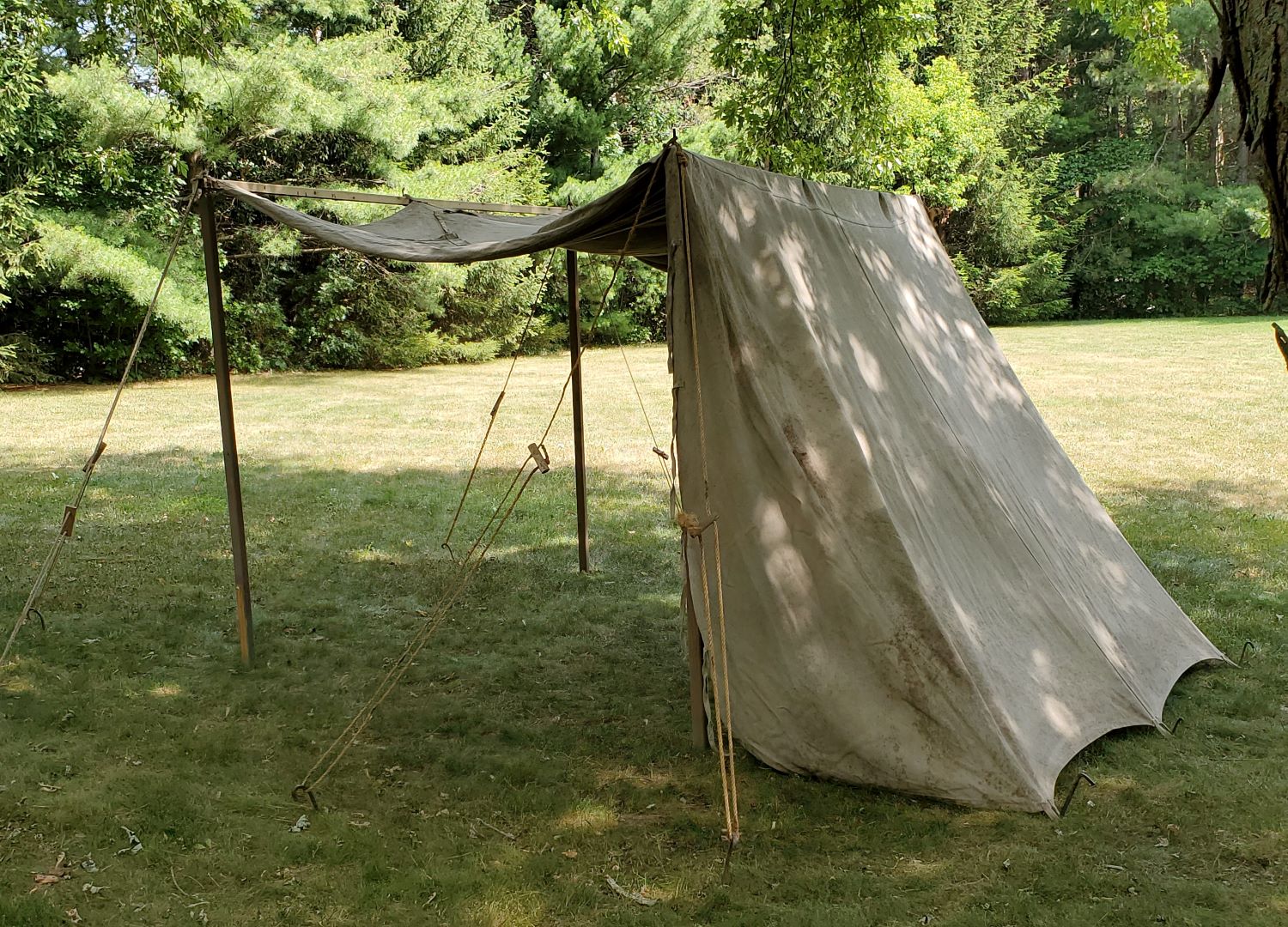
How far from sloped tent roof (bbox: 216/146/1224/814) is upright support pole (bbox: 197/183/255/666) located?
38.4 inches

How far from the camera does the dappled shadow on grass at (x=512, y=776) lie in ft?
9.69

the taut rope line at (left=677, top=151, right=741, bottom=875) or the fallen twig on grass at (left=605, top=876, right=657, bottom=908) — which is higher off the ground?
the taut rope line at (left=677, top=151, right=741, bottom=875)

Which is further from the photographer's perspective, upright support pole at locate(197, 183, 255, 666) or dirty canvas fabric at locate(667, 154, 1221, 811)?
upright support pole at locate(197, 183, 255, 666)

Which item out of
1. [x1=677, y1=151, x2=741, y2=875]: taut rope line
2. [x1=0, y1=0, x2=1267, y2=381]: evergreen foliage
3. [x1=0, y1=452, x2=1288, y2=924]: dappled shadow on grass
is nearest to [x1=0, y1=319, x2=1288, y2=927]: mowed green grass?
[x1=0, y1=452, x2=1288, y2=924]: dappled shadow on grass

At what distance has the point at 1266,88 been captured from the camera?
1705mm

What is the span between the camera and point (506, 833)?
335cm

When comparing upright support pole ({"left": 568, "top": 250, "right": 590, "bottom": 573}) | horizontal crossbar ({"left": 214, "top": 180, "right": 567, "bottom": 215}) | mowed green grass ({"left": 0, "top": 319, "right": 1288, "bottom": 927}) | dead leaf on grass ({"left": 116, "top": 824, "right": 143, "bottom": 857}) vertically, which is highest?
horizontal crossbar ({"left": 214, "top": 180, "right": 567, "bottom": 215})

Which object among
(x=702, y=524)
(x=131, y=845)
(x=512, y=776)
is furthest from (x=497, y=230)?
(x=131, y=845)

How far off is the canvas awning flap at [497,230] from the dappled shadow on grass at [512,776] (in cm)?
191

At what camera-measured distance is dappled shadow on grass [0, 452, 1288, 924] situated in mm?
2953

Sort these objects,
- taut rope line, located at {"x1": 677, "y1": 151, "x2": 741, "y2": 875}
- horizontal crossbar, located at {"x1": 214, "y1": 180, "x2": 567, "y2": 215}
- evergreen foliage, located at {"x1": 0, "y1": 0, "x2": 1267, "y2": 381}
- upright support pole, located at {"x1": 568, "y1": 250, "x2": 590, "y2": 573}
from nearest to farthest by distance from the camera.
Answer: taut rope line, located at {"x1": 677, "y1": 151, "x2": 741, "y2": 875}
horizontal crossbar, located at {"x1": 214, "y1": 180, "x2": 567, "y2": 215}
upright support pole, located at {"x1": 568, "y1": 250, "x2": 590, "y2": 573}
evergreen foliage, located at {"x1": 0, "y1": 0, "x2": 1267, "y2": 381}

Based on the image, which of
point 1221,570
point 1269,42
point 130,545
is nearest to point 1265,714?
point 1221,570

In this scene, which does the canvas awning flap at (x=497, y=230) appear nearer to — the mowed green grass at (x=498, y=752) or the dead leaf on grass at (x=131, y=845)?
the mowed green grass at (x=498, y=752)

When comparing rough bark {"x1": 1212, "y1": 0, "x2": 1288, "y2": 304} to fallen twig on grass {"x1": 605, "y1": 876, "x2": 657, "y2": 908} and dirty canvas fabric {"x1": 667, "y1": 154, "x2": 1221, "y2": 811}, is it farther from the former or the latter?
fallen twig on grass {"x1": 605, "y1": 876, "x2": 657, "y2": 908}
